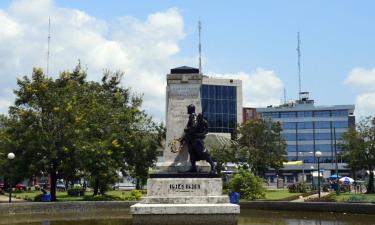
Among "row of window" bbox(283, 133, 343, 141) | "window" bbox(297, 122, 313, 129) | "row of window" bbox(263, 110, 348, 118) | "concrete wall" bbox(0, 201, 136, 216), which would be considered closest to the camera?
"concrete wall" bbox(0, 201, 136, 216)

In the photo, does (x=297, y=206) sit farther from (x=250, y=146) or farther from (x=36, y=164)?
(x=250, y=146)

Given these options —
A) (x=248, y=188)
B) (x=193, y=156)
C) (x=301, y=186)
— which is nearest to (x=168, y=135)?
(x=193, y=156)

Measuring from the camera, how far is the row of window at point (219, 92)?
112000 mm

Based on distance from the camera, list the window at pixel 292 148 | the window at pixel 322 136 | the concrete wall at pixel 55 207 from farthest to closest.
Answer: the window at pixel 292 148, the window at pixel 322 136, the concrete wall at pixel 55 207

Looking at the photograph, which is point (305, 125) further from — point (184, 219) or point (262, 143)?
point (184, 219)

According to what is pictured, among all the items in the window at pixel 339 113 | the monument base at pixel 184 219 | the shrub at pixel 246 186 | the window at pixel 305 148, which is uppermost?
the window at pixel 339 113

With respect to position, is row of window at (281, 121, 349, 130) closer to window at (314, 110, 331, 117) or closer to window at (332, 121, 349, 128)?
window at (332, 121, 349, 128)

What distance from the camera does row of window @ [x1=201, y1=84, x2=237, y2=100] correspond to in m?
112

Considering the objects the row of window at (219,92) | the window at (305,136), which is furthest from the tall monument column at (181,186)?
the window at (305,136)

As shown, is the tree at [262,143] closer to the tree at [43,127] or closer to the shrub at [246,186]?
the shrub at [246,186]

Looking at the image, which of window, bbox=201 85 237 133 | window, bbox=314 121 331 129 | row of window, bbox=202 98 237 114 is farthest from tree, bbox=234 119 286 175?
window, bbox=314 121 331 129

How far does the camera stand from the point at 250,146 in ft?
212

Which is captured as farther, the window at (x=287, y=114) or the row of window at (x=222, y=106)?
the window at (x=287, y=114)

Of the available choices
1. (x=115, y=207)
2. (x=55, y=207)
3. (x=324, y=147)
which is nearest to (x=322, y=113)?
(x=324, y=147)
